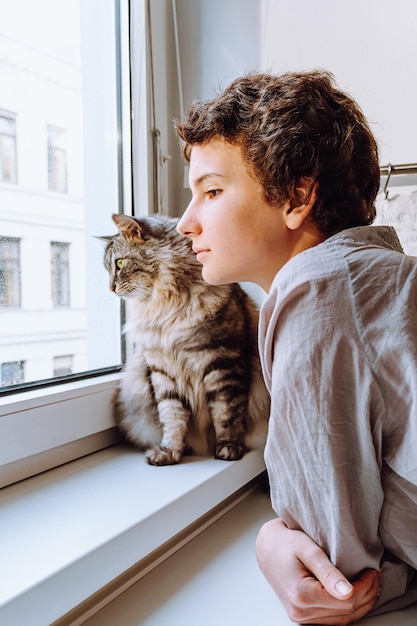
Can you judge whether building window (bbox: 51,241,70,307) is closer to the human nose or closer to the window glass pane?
the window glass pane

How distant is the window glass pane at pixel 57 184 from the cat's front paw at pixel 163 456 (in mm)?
244

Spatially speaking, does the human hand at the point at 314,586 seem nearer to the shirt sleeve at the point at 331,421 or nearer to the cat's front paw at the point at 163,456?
the shirt sleeve at the point at 331,421

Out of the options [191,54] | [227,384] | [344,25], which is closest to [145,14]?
[191,54]

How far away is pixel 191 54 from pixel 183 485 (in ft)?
3.58

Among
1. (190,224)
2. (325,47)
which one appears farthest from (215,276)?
(325,47)

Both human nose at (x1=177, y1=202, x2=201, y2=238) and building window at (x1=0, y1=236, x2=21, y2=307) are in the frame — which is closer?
human nose at (x1=177, y1=202, x2=201, y2=238)

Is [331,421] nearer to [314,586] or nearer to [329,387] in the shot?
[329,387]

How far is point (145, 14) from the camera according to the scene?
3.91 ft

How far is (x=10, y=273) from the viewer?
924mm

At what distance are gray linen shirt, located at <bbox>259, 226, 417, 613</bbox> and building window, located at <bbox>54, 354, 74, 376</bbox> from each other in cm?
58

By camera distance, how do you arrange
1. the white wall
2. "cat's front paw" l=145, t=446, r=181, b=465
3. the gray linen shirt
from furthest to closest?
the white wall → "cat's front paw" l=145, t=446, r=181, b=465 → the gray linen shirt

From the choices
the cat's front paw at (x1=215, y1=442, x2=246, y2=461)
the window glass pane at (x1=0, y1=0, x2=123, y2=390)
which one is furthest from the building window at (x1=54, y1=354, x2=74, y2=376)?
the cat's front paw at (x1=215, y1=442, x2=246, y2=461)

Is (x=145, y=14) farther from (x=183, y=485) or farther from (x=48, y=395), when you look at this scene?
(x=183, y=485)

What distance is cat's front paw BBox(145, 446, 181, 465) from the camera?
Answer: 0.96m
